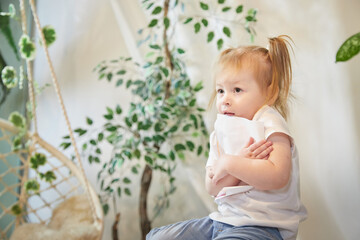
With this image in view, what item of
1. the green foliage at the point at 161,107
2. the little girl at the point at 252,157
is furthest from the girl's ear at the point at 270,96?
the green foliage at the point at 161,107

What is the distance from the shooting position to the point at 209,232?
106cm

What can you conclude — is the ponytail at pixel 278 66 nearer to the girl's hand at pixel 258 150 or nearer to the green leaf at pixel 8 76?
the girl's hand at pixel 258 150

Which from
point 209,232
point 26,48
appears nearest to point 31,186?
point 26,48

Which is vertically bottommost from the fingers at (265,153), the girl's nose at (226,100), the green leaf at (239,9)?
the fingers at (265,153)

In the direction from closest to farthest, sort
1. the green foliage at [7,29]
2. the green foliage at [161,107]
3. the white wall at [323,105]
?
the white wall at [323,105] < the green foliage at [161,107] < the green foliage at [7,29]

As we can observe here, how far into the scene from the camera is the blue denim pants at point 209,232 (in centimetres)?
92

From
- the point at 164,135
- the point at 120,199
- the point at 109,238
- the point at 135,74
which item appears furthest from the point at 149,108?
the point at 109,238

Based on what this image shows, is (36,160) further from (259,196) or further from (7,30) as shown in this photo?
(259,196)

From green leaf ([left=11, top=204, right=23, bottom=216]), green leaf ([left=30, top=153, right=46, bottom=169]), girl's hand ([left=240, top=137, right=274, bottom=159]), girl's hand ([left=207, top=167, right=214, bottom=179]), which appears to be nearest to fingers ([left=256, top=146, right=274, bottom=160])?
girl's hand ([left=240, top=137, right=274, bottom=159])

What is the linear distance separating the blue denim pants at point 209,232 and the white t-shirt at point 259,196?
0.05 ft

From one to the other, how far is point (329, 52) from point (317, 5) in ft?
0.52

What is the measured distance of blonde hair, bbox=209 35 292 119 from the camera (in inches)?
40.2

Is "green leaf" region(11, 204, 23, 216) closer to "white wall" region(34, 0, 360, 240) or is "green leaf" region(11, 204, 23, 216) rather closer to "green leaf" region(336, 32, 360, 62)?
"white wall" region(34, 0, 360, 240)

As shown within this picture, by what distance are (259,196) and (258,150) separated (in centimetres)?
12
